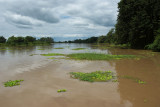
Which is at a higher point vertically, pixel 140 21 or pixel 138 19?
pixel 138 19

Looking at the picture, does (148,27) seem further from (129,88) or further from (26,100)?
(26,100)

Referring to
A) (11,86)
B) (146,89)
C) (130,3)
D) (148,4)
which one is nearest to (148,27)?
(148,4)

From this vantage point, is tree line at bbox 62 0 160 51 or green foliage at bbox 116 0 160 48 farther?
green foliage at bbox 116 0 160 48

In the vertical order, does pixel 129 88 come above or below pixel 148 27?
below

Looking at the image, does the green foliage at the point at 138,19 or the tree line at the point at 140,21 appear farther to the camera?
the green foliage at the point at 138,19

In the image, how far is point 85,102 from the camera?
17.2ft

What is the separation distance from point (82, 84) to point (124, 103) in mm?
2669

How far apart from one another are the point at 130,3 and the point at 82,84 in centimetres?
2710

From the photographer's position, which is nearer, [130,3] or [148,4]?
[148,4]

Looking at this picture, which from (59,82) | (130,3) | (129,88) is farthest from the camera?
(130,3)

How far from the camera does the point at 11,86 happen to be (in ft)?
23.4

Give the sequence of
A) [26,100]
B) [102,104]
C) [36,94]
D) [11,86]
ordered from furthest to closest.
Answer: [11,86]
[36,94]
[26,100]
[102,104]

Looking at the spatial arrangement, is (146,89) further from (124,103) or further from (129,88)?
(124,103)

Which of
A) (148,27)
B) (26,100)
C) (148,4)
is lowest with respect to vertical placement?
(26,100)
